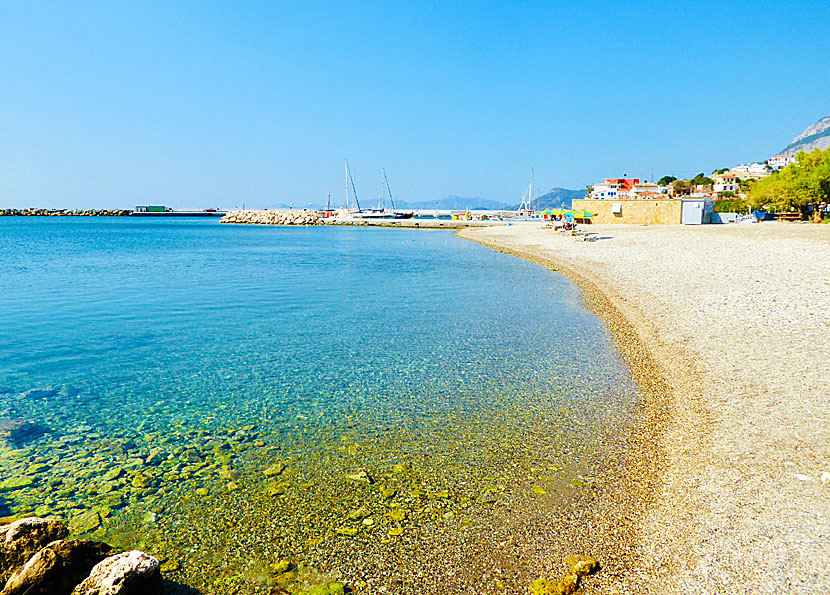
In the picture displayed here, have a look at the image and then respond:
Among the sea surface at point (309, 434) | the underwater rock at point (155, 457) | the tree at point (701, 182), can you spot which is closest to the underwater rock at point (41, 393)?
the sea surface at point (309, 434)

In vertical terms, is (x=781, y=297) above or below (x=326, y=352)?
above

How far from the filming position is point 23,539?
15.9 ft

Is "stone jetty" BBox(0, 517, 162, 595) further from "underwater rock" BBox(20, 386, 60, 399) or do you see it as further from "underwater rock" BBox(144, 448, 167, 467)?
"underwater rock" BBox(20, 386, 60, 399)

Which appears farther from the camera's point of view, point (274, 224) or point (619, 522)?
point (274, 224)

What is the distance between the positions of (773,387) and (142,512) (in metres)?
9.68

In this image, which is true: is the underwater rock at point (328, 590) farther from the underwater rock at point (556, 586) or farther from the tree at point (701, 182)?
the tree at point (701, 182)

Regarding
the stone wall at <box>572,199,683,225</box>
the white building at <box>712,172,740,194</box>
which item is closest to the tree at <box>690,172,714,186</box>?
the white building at <box>712,172,740,194</box>

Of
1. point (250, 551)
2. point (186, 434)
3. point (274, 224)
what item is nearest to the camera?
point (250, 551)

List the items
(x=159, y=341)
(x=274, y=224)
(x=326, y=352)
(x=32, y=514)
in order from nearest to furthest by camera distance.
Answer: (x=32, y=514), (x=326, y=352), (x=159, y=341), (x=274, y=224)

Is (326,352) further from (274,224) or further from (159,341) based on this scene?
(274,224)

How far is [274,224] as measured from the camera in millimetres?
140125

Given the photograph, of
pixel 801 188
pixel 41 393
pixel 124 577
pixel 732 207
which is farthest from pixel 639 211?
pixel 124 577

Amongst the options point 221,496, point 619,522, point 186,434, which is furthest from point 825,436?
point 186,434

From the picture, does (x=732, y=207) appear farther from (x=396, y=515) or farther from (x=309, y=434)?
(x=396, y=515)
